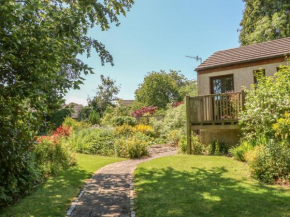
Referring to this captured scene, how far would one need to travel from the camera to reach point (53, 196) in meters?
5.98

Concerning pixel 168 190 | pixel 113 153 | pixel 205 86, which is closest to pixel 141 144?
pixel 113 153

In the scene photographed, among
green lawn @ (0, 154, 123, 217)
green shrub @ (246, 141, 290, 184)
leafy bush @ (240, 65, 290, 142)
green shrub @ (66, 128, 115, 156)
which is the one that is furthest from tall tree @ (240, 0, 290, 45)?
green lawn @ (0, 154, 123, 217)

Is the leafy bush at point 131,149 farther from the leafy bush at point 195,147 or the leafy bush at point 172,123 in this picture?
the leafy bush at point 172,123

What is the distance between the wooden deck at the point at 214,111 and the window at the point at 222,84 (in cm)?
131

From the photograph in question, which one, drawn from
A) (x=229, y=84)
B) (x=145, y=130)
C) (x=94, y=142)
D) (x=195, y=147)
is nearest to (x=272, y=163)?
(x=195, y=147)

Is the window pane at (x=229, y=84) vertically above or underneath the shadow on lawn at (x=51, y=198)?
above

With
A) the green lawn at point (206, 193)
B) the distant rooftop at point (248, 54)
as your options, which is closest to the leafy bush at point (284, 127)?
the green lawn at point (206, 193)

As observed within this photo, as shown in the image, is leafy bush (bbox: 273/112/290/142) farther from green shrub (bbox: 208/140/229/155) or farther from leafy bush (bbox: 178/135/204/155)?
leafy bush (bbox: 178/135/204/155)

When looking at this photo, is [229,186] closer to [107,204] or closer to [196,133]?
[107,204]

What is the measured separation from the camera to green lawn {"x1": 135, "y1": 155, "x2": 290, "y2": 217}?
15.4 ft

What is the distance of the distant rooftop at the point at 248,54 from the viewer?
12.0 meters

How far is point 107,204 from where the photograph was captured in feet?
18.0

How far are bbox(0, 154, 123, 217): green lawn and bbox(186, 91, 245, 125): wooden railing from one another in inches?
209

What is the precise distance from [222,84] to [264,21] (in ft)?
54.8
